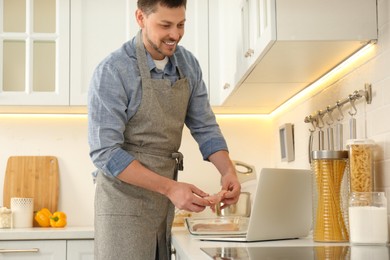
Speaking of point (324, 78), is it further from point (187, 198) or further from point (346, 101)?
point (187, 198)

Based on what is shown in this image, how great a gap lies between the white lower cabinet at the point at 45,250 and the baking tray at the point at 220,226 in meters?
0.89

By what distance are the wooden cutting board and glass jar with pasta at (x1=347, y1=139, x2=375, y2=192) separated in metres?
1.95

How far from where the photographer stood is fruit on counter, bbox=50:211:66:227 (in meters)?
3.32

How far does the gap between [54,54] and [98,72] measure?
122cm

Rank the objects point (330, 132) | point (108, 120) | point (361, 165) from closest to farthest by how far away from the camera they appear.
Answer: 1. point (361, 165)
2. point (108, 120)
3. point (330, 132)

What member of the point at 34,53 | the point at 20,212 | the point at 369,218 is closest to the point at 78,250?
the point at 20,212

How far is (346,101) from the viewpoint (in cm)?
219

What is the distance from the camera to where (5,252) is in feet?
9.73

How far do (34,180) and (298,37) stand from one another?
1958 millimetres

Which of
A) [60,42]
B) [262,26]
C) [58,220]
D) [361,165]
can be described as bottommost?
[58,220]

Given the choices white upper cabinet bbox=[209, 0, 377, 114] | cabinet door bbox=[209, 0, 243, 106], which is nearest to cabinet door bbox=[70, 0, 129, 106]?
cabinet door bbox=[209, 0, 243, 106]

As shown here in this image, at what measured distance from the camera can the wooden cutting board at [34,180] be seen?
3.48 m

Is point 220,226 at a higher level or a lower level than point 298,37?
lower

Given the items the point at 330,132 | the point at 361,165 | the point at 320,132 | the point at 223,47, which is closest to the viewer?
the point at 361,165
